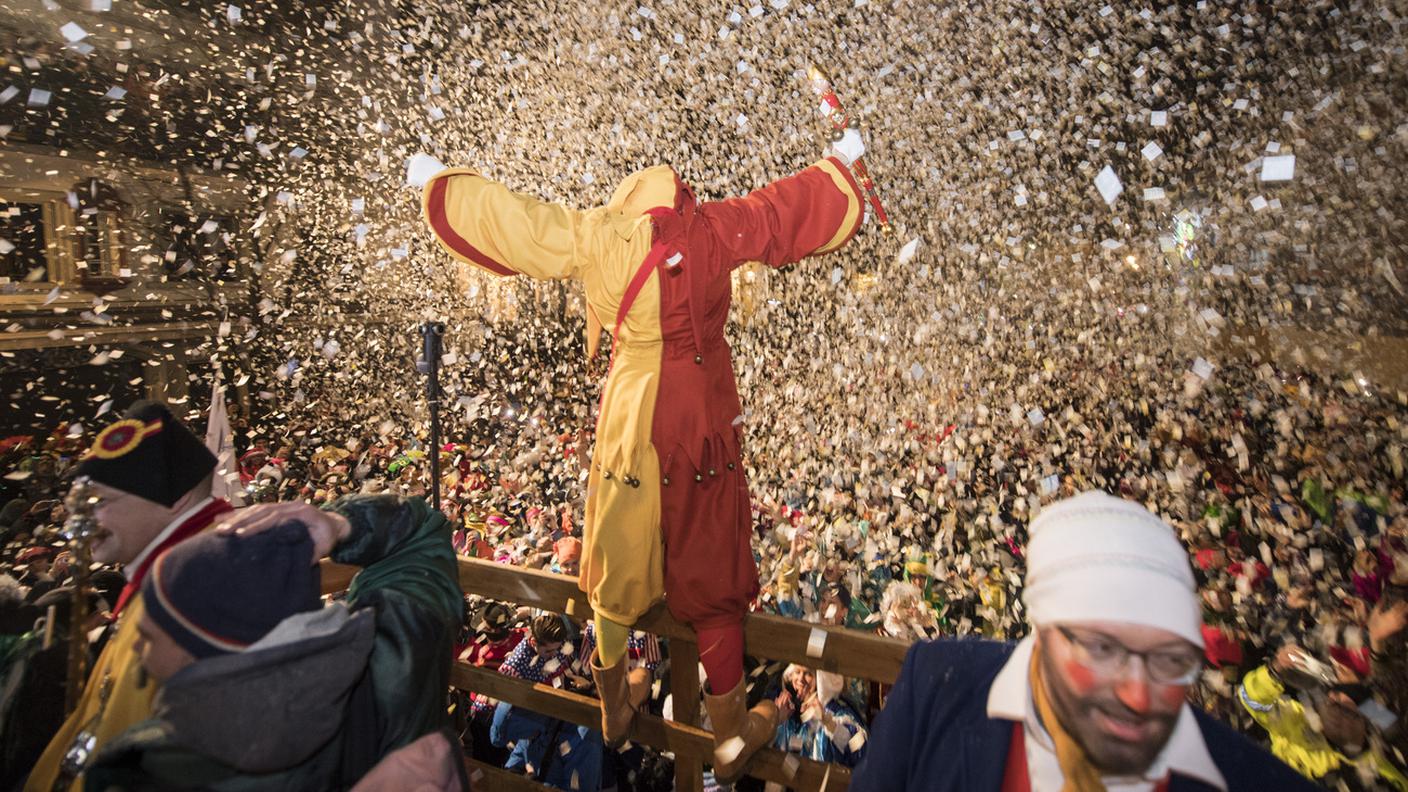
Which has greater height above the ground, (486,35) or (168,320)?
(486,35)

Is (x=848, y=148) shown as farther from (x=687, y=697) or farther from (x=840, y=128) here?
(x=687, y=697)

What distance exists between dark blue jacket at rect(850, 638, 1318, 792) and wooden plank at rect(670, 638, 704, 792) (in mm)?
982

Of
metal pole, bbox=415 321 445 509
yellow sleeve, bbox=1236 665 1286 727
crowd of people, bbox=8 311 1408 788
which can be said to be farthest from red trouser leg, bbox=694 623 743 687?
yellow sleeve, bbox=1236 665 1286 727

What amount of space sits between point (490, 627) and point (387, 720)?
3119 millimetres

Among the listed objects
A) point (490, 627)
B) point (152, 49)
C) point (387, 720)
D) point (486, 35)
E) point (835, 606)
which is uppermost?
point (152, 49)

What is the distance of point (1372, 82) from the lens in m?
5.79

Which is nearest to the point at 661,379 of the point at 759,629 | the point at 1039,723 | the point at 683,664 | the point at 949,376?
the point at 759,629

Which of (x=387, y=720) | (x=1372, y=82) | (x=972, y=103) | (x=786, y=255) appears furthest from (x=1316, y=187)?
(x=387, y=720)

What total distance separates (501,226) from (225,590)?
51.8 inches

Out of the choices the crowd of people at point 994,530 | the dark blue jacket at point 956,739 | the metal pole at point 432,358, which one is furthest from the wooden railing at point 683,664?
the metal pole at point 432,358

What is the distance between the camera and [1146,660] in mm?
988

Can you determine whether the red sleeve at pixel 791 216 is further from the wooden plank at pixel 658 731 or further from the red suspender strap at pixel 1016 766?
the wooden plank at pixel 658 731

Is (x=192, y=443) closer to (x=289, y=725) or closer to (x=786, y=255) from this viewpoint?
(x=289, y=725)

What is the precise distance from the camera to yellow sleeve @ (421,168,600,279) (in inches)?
78.4
